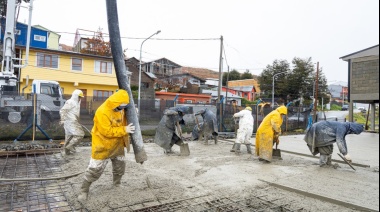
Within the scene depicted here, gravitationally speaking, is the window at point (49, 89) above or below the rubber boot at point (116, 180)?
above

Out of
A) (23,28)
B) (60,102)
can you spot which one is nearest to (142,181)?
(60,102)

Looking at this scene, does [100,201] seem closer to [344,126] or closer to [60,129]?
[344,126]

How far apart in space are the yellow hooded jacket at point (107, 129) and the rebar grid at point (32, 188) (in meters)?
0.74

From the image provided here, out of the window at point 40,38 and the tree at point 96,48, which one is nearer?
the window at point 40,38

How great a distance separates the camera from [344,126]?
5301 mm

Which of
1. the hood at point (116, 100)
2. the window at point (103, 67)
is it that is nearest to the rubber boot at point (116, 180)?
the hood at point (116, 100)

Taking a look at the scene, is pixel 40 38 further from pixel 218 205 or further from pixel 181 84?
pixel 218 205

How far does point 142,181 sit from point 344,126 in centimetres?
390

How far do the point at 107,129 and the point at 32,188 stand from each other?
171 cm

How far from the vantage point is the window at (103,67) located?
23906 mm

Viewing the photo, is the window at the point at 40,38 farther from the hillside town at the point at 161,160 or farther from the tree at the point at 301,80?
the tree at the point at 301,80

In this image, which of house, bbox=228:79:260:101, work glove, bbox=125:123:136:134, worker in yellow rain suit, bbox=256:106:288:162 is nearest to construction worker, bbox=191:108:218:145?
worker in yellow rain suit, bbox=256:106:288:162

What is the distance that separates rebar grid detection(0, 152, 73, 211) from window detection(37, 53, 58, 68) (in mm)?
17422

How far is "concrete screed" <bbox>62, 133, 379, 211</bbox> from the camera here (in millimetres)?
3596
